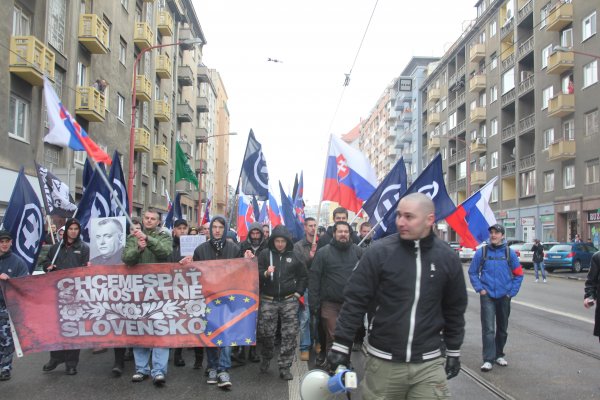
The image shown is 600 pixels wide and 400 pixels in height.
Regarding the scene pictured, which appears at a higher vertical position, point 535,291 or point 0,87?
point 0,87

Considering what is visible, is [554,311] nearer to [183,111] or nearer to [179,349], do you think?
[179,349]

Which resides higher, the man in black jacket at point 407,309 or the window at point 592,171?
the window at point 592,171

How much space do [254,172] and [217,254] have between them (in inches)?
191

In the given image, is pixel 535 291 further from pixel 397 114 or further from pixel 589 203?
pixel 397 114

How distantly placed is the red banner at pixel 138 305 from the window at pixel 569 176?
108ft

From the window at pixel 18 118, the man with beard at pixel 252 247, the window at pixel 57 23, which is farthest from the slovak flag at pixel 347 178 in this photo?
the window at pixel 57 23

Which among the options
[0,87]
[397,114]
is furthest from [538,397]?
[397,114]

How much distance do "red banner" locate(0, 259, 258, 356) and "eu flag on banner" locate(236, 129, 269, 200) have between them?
15.1ft

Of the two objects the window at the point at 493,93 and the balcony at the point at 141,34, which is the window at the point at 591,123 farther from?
the balcony at the point at 141,34

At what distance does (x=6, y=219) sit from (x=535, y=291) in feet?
51.8

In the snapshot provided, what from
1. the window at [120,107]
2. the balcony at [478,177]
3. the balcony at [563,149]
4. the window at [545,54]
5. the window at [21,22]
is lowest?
the balcony at [478,177]

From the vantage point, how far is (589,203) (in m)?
32.3

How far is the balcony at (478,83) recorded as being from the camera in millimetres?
49938

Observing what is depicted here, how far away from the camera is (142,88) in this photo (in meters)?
32.8
